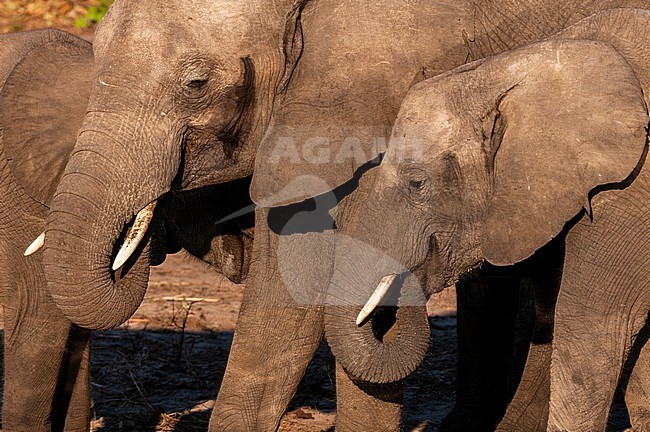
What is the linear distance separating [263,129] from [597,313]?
4.58 ft

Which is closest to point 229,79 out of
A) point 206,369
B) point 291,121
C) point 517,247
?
Answer: point 291,121

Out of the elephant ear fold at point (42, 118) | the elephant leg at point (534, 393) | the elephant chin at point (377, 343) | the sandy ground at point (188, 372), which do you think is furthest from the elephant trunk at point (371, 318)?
the sandy ground at point (188, 372)

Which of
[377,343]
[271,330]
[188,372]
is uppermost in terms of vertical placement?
[377,343]

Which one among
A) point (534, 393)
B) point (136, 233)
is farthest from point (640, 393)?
point (136, 233)

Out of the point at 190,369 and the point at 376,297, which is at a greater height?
the point at 376,297

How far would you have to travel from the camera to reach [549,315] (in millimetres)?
5715

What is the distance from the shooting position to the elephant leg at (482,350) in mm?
6484

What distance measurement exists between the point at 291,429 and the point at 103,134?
2235mm

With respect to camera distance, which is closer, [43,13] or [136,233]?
[136,233]

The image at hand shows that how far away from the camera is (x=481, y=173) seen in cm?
496

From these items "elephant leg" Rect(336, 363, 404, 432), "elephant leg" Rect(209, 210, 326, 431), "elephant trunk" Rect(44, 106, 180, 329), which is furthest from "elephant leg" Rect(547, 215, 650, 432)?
"elephant trunk" Rect(44, 106, 180, 329)

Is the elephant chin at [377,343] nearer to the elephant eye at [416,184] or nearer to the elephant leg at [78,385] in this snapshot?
the elephant eye at [416,184]

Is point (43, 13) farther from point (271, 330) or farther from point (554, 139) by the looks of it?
point (554, 139)

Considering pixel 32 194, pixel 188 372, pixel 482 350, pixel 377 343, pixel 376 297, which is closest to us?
pixel 376 297
